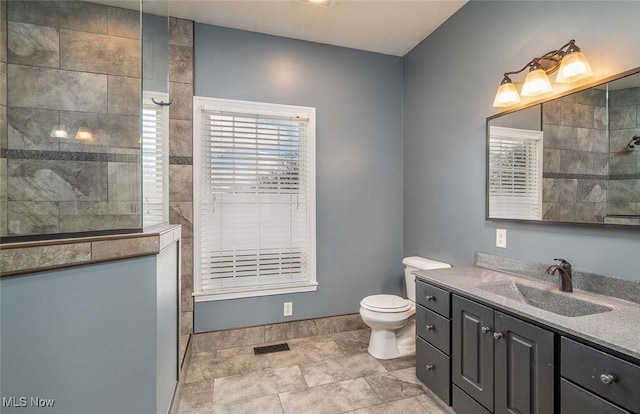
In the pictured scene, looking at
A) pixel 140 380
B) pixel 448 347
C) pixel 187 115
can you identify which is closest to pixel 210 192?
pixel 187 115

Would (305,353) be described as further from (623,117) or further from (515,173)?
(623,117)

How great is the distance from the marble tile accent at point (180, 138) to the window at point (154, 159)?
0.80ft

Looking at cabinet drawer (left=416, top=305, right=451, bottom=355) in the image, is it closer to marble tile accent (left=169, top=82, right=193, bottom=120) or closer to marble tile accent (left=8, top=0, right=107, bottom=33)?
marble tile accent (left=169, top=82, right=193, bottom=120)

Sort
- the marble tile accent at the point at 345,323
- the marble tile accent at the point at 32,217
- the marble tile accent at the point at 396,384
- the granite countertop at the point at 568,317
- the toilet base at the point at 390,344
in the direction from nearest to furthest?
1. the granite countertop at the point at 568,317
2. the marble tile accent at the point at 32,217
3. the marble tile accent at the point at 396,384
4. the toilet base at the point at 390,344
5. the marble tile accent at the point at 345,323

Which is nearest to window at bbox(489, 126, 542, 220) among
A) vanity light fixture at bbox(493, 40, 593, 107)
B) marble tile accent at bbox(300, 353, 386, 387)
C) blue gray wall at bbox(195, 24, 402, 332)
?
vanity light fixture at bbox(493, 40, 593, 107)

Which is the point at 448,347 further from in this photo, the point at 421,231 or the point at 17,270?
the point at 17,270

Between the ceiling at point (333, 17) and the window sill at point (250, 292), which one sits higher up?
the ceiling at point (333, 17)

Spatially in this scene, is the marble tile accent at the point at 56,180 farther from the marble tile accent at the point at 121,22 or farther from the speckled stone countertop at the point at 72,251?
the marble tile accent at the point at 121,22

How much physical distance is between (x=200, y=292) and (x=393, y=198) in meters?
2.06

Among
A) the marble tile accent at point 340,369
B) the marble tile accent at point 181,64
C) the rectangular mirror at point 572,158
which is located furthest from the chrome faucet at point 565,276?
the marble tile accent at point 181,64

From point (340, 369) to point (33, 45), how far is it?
2.88 m

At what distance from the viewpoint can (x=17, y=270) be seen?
91 centimetres

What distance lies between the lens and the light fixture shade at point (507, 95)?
5.94 feet

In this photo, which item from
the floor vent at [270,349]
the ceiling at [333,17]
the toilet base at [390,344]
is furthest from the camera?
the floor vent at [270,349]
